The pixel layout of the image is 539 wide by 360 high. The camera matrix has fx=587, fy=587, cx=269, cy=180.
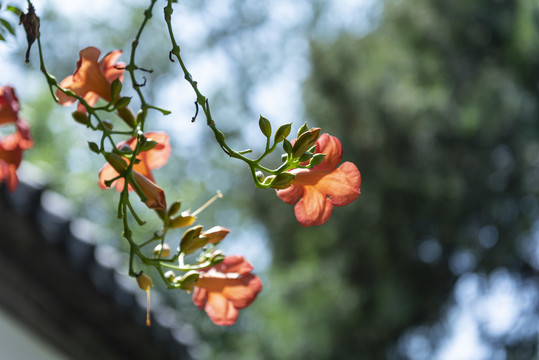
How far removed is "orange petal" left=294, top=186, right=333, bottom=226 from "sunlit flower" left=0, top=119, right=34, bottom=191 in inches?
9.3

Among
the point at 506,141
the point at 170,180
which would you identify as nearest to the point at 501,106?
the point at 506,141

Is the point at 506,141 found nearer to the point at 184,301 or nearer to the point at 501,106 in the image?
the point at 501,106

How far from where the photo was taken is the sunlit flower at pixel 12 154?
0.48 metres

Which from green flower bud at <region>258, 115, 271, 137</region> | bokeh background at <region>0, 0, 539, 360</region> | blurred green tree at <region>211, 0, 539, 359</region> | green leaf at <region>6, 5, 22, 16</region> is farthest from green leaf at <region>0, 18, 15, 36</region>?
blurred green tree at <region>211, 0, 539, 359</region>

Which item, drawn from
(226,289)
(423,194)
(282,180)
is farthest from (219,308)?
(423,194)

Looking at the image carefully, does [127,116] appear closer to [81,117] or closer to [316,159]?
[81,117]

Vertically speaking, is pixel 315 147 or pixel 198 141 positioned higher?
pixel 198 141

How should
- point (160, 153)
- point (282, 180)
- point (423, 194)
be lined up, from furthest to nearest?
point (423, 194) → point (160, 153) → point (282, 180)

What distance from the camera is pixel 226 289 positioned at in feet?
1.43

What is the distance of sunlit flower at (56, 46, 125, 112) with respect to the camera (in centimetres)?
44

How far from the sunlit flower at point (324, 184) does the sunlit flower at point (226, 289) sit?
0.06m

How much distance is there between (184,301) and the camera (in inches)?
321

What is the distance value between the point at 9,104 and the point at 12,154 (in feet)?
0.14

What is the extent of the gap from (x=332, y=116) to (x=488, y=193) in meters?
1.26
